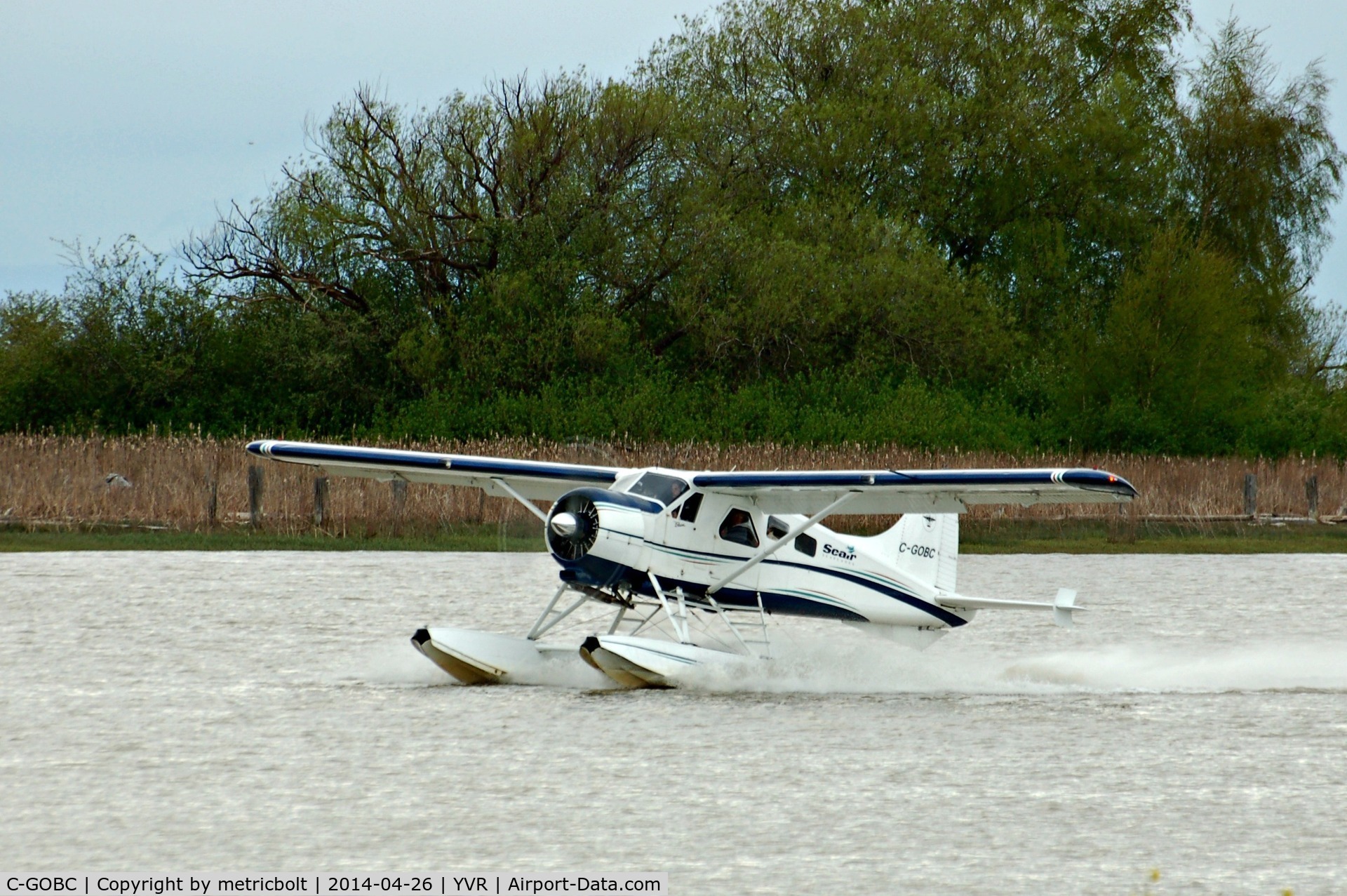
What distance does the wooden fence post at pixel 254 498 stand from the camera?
28984 millimetres

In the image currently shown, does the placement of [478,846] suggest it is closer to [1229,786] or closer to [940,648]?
[1229,786]

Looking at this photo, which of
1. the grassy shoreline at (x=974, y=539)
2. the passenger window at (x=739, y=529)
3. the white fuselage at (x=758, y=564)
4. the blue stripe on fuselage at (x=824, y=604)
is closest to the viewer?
the white fuselage at (x=758, y=564)

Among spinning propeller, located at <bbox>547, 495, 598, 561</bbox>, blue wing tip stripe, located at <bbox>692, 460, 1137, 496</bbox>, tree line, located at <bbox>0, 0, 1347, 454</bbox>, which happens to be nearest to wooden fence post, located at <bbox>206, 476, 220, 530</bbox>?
tree line, located at <bbox>0, 0, 1347, 454</bbox>

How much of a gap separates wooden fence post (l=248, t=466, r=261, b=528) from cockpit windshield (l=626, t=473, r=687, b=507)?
1736 cm

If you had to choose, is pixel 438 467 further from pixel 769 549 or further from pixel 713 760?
pixel 713 760

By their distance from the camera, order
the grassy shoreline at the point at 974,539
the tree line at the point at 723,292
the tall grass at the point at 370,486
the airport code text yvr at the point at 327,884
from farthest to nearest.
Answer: the tree line at the point at 723,292 < the tall grass at the point at 370,486 < the grassy shoreline at the point at 974,539 < the airport code text yvr at the point at 327,884

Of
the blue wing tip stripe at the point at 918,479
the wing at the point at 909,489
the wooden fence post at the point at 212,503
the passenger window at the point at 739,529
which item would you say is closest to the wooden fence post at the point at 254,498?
the wooden fence post at the point at 212,503

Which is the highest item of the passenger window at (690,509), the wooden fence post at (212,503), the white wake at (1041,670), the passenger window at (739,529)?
the passenger window at (690,509)

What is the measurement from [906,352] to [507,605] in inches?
960

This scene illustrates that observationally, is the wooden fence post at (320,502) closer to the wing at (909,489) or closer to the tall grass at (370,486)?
the tall grass at (370,486)

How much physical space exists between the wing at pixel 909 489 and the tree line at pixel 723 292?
912 inches

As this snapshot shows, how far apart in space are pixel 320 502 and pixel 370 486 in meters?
1.56

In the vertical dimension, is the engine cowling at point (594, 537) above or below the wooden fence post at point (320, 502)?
above

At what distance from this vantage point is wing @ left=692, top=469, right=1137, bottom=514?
12.1 meters
